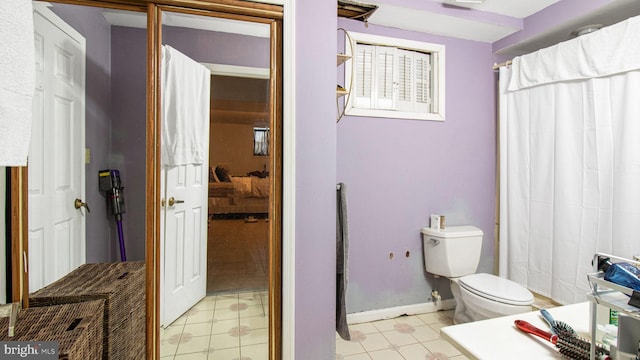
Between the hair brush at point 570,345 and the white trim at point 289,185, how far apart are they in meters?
0.96

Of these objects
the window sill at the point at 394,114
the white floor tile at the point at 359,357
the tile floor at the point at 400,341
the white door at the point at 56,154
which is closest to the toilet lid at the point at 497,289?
the tile floor at the point at 400,341

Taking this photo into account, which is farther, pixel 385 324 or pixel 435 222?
pixel 435 222

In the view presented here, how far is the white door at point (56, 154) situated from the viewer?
1362 millimetres

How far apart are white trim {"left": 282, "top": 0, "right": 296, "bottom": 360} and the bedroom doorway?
0.35 feet

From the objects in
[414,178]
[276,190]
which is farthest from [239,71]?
[414,178]

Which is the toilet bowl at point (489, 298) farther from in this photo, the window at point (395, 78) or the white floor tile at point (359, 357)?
the window at point (395, 78)

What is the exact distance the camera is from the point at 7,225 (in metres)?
1.30

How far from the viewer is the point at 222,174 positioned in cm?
155

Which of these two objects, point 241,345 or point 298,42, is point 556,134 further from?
point 241,345

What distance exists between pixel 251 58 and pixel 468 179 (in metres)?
2.11

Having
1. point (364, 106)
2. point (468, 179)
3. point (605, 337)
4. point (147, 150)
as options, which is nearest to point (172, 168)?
point (147, 150)

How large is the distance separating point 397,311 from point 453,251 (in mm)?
668

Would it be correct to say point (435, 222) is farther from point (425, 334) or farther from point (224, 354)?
point (224, 354)

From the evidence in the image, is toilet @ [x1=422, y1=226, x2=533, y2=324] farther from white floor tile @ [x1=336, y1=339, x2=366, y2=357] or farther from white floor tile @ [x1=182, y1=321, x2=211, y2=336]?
white floor tile @ [x1=182, y1=321, x2=211, y2=336]
